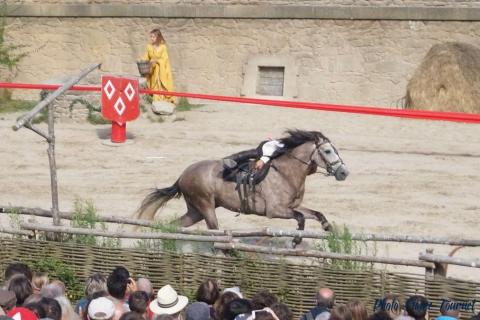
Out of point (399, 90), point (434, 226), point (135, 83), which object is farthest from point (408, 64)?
point (434, 226)

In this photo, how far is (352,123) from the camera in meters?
20.4

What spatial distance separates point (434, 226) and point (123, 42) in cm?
1099

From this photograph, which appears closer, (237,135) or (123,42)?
(237,135)

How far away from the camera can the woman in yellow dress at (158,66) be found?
20969 millimetres

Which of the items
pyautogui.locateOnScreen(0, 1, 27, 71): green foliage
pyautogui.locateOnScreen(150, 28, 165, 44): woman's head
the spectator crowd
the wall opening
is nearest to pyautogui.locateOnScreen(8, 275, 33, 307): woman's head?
the spectator crowd

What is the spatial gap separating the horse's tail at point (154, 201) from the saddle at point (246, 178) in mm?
756

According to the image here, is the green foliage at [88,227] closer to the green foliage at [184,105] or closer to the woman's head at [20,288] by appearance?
the woman's head at [20,288]

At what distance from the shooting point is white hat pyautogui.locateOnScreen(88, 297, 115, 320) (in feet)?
26.6

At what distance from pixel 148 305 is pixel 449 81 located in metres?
13.0

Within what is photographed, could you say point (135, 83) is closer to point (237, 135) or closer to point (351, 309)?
point (237, 135)

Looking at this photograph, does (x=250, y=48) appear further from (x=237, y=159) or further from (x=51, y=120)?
(x=51, y=120)

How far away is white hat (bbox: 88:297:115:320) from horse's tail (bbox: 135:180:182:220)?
4947 millimetres

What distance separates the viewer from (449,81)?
67.0ft

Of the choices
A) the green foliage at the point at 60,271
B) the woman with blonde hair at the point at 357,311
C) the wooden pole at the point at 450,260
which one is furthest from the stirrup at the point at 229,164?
the woman with blonde hair at the point at 357,311
